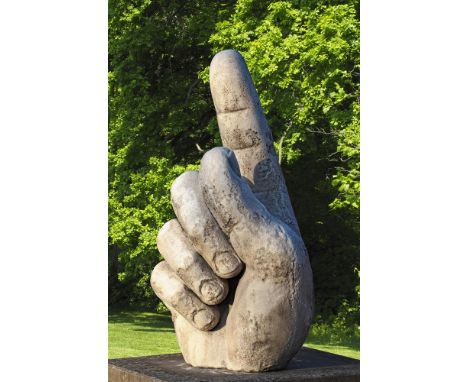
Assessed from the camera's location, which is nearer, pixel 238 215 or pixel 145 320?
pixel 238 215

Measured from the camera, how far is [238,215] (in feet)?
20.2

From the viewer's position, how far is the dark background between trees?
43.4ft

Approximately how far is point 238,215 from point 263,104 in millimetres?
7477

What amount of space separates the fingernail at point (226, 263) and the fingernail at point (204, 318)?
331 millimetres

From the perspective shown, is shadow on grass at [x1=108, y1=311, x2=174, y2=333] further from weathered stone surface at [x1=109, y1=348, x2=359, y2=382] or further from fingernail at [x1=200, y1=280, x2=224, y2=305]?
fingernail at [x1=200, y1=280, x2=224, y2=305]

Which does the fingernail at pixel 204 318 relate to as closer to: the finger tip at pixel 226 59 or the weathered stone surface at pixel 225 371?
the weathered stone surface at pixel 225 371

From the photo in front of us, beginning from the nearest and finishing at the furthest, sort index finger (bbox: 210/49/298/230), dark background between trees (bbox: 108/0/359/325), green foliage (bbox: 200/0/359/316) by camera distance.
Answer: index finger (bbox: 210/49/298/230) → green foliage (bbox: 200/0/359/316) → dark background between trees (bbox: 108/0/359/325)

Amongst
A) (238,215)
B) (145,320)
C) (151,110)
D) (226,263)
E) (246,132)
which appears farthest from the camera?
(145,320)

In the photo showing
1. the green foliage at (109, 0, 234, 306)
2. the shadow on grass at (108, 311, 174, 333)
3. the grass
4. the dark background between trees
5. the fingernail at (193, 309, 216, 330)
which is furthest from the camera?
the shadow on grass at (108, 311, 174, 333)

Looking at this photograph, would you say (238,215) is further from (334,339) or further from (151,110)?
(151,110)

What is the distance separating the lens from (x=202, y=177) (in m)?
6.27

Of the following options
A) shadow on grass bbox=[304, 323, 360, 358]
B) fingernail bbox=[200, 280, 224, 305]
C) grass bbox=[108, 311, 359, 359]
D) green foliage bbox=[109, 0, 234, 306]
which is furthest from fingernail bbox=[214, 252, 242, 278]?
green foliage bbox=[109, 0, 234, 306]

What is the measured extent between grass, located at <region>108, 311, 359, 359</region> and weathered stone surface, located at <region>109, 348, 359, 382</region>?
6369 millimetres

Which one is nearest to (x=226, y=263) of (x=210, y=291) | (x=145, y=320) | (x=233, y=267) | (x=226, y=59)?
(x=233, y=267)
